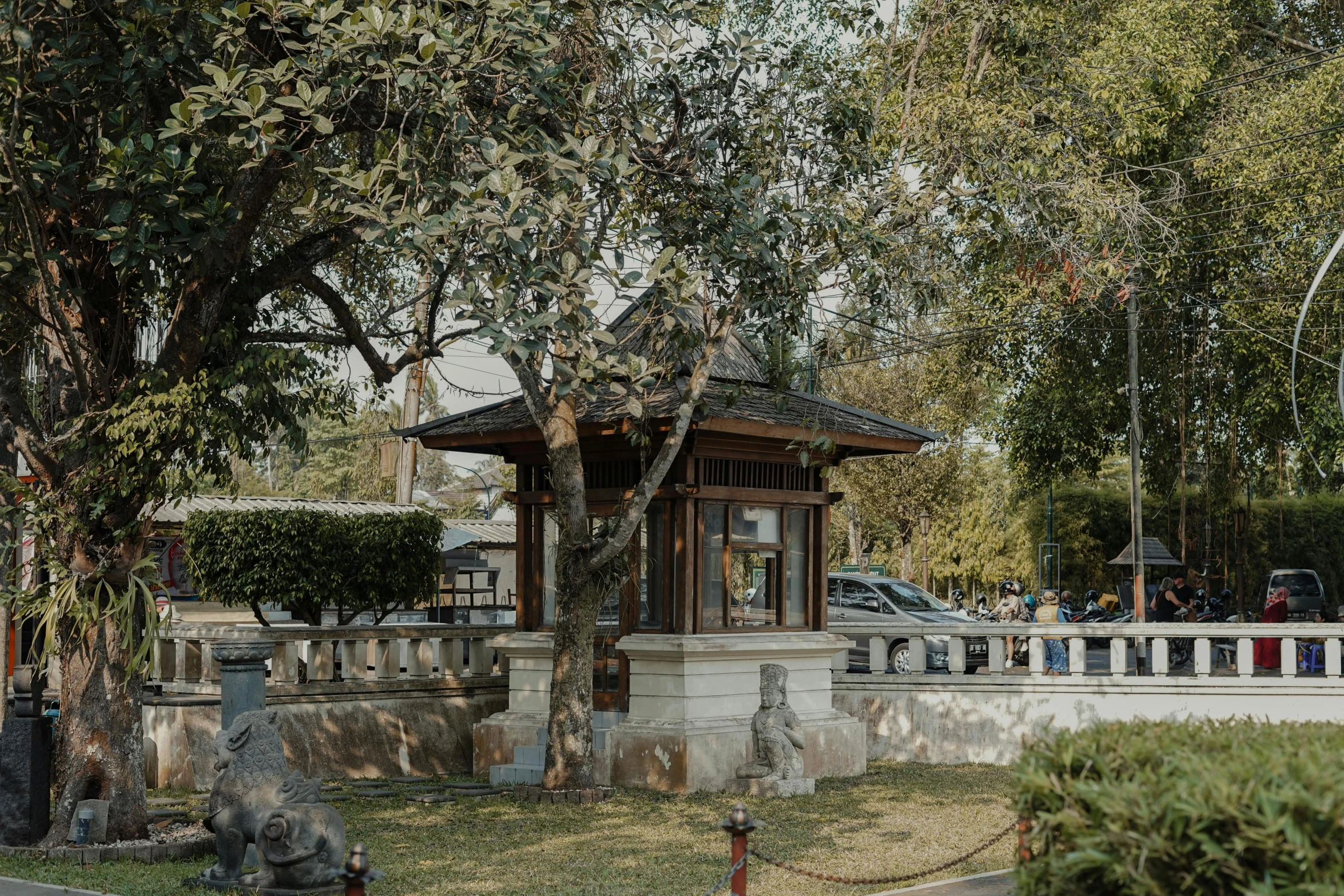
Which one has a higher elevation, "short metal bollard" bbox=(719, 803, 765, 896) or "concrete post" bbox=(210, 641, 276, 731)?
"concrete post" bbox=(210, 641, 276, 731)

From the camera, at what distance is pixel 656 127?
12945mm

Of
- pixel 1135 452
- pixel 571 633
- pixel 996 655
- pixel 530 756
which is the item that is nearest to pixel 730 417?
pixel 571 633

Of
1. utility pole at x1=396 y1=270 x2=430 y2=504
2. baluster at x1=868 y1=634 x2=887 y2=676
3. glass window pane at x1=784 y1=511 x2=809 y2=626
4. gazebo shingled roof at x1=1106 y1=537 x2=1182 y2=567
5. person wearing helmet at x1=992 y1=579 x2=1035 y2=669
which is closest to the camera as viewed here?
glass window pane at x1=784 y1=511 x2=809 y2=626

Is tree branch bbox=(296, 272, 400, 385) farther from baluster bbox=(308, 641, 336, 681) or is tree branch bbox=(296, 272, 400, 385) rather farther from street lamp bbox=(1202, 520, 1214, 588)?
street lamp bbox=(1202, 520, 1214, 588)

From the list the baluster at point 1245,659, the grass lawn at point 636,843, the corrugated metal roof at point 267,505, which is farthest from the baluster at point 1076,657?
the corrugated metal roof at point 267,505

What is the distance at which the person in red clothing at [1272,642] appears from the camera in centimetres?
2011

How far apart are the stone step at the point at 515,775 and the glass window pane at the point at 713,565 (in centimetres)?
231

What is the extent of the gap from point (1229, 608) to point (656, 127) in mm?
25879

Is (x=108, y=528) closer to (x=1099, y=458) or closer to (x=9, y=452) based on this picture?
(x=9, y=452)

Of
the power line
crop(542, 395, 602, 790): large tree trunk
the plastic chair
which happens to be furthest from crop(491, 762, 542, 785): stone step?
the power line

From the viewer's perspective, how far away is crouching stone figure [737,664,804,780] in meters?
13.4

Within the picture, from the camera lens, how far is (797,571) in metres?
15.5

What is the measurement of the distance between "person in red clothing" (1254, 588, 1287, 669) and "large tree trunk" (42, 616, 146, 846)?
1549 centimetres

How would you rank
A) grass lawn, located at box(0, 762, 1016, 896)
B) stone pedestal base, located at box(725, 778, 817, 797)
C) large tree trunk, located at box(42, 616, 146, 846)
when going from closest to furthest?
grass lawn, located at box(0, 762, 1016, 896) < large tree trunk, located at box(42, 616, 146, 846) < stone pedestal base, located at box(725, 778, 817, 797)
